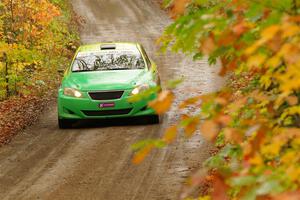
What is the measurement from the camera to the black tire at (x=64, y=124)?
44.5 ft

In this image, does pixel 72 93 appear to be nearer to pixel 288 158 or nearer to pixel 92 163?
pixel 92 163

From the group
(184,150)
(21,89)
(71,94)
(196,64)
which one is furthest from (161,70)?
(184,150)

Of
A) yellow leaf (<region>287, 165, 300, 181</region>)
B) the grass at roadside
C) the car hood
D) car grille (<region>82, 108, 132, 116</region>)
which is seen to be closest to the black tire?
car grille (<region>82, 108, 132, 116</region>)

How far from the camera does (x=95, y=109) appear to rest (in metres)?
13.3

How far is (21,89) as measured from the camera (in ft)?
60.0

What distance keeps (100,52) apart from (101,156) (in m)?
4.15

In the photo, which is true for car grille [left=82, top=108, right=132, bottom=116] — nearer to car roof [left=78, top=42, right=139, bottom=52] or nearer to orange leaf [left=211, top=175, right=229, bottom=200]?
car roof [left=78, top=42, right=139, bottom=52]

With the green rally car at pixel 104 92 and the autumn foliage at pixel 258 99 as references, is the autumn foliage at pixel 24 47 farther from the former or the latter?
the autumn foliage at pixel 258 99

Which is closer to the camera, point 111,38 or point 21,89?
point 21,89

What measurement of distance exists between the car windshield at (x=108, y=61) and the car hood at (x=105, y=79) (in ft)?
0.89

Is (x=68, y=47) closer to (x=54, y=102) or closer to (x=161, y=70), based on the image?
(x=161, y=70)

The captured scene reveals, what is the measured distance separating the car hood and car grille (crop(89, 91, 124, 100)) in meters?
0.08

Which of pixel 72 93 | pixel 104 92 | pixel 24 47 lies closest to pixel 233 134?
pixel 104 92

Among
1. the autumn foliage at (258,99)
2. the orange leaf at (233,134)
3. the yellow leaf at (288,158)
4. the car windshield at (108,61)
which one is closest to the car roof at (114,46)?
the car windshield at (108,61)
